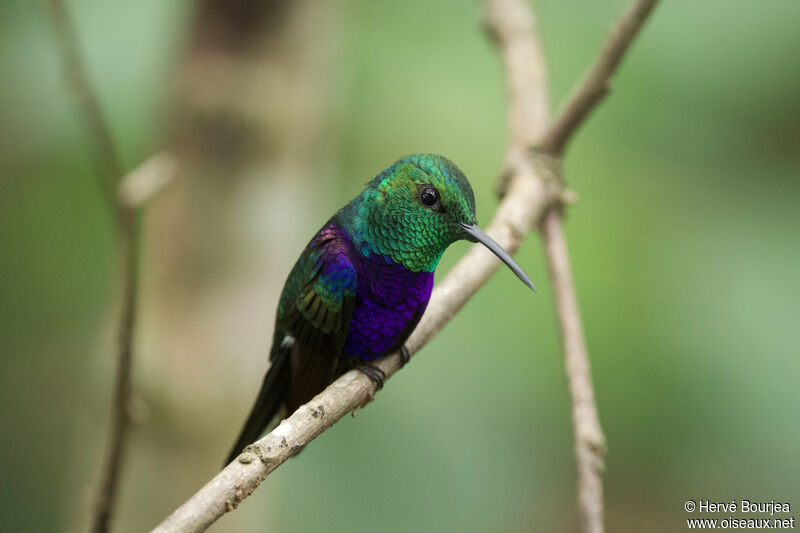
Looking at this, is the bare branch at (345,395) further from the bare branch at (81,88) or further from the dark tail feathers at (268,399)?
the bare branch at (81,88)

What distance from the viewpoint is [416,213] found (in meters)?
1.00

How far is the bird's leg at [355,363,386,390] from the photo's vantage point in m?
1.08

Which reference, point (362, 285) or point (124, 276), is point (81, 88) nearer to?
point (124, 276)

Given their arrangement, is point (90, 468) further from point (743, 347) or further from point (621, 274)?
point (743, 347)

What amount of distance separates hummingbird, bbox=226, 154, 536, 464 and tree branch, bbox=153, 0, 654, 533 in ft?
0.23

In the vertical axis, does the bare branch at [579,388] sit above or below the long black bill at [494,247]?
below

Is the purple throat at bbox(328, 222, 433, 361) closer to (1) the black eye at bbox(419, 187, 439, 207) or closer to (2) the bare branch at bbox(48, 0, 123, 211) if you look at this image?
(1) the black eye at bbox(419, 187, 439, 207)

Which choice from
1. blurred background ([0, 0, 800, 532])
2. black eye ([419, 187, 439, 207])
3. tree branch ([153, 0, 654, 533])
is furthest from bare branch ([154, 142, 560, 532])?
blurred background ([0, 0, 800, 532])

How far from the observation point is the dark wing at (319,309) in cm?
108

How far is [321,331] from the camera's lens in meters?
1.10

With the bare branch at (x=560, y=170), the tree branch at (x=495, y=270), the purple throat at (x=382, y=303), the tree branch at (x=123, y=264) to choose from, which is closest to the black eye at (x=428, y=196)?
the purple throat at (x=382, y=303)

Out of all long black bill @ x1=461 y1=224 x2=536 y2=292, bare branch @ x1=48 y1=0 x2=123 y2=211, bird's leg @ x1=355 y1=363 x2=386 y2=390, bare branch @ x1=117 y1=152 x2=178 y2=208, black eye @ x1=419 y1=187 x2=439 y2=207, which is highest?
bare branch @ x1=48 y1=0 x2=123 y2=211

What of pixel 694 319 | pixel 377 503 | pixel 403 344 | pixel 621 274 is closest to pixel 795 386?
pixel 694 319

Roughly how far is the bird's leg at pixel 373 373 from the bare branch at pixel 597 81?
0.70 meters
